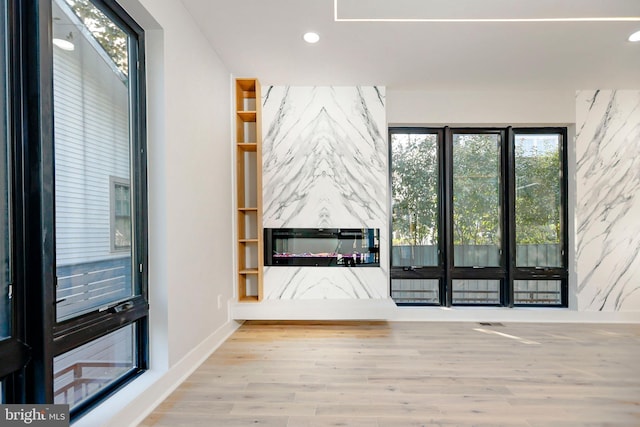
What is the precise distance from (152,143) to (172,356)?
53.4 inches

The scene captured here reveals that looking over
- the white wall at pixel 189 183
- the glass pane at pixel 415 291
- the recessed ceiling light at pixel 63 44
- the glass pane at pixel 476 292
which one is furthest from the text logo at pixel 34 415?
the glass pane at pixel 476 292

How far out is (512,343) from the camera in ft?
10.2

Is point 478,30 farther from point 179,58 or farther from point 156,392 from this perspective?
point 156,392

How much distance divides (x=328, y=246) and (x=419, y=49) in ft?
6.78

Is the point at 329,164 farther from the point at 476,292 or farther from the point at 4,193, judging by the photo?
the point at 4,193

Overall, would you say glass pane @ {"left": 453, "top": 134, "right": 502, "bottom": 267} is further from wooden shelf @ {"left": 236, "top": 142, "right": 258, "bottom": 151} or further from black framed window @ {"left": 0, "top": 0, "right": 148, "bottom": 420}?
black framed window @ {"left": 0, "top": 0, "right": 148, "bottom": 420}

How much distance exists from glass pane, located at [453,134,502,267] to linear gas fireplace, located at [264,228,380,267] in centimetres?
117

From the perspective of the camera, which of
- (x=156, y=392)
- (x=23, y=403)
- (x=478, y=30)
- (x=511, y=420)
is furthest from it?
(x=478, y=30)

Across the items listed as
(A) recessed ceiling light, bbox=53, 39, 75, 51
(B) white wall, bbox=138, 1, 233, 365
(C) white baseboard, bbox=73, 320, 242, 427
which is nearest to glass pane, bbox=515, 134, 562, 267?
(B) white wall, bbox=138, 1, 233, 365

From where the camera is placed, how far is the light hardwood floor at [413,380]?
1885mm

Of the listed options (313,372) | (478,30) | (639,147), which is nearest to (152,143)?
(313,372)

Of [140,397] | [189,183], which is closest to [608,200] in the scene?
[189,183]

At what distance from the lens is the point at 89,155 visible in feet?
5.57

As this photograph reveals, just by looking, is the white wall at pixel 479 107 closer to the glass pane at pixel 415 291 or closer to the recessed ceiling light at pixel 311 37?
the recessed ceiling light at pixel 311 37
